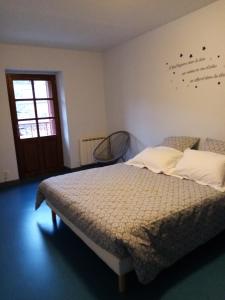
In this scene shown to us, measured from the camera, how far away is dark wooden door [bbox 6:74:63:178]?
4188 millimetres

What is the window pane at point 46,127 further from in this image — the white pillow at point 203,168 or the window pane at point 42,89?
the white pillow at point 203,168

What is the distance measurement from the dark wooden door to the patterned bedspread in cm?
205

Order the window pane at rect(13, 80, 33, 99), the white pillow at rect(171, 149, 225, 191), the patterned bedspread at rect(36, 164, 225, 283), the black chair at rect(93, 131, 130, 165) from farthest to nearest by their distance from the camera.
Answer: the black chair at rect(93, 131, 130, 165)
the window pane at rect(13, 80, 33, 99)
the white pillow at rect(171, 149, 225, 191)
the patterned bedspread at rect(36, 164, 225, 283)

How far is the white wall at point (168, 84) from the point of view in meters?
2.84

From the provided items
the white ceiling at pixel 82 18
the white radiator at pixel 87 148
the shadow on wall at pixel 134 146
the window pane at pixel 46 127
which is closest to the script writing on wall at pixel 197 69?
the white ceiling at pixel 82 18

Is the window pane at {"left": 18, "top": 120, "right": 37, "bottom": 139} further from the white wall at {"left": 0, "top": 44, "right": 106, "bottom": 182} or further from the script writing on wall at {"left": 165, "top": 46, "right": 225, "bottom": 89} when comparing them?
the script writing on wall at {"left": 165, "top": 46, "right": 225, "bottom": 89}

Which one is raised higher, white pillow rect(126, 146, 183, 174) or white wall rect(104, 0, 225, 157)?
white wall rect(104, 0, 225, 157)

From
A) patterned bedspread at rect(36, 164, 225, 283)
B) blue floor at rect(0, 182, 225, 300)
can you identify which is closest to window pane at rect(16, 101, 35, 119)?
patterned bedspread at rect(36, 164, 225, 283)

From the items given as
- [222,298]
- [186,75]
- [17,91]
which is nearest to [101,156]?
[17,91]

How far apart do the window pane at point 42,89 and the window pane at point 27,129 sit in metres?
0.54

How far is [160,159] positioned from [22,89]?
9.40 feet

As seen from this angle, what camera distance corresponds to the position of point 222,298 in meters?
1.56

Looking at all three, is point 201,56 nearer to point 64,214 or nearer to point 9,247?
point 64,214

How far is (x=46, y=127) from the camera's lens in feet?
15.0
